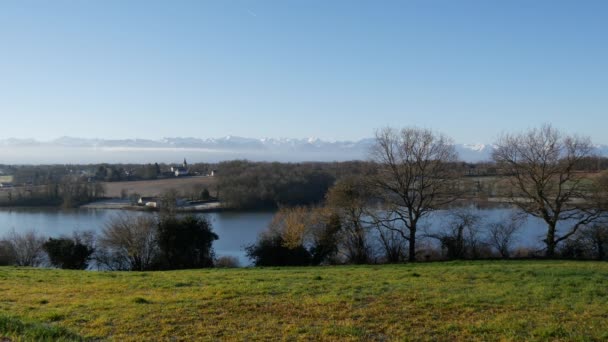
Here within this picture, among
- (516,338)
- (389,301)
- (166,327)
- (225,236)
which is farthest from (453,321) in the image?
(225,236)

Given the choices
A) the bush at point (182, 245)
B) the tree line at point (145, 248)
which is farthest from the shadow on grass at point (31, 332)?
the bush at point (182, 245)

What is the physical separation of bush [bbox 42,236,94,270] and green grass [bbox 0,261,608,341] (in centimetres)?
1463

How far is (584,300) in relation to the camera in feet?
25.1

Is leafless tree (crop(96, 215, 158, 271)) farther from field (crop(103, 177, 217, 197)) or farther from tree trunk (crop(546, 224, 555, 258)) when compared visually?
field (crop(103, 177, 217, 197))

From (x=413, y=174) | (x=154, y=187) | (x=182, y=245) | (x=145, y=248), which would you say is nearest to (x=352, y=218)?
(x=413, y=174)

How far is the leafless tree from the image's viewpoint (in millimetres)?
24875

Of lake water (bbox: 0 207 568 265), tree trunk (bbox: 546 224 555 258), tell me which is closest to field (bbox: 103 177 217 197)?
lake water (bbox: 0 207 568 265)

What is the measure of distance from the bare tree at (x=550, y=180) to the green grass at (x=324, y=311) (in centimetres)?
1426

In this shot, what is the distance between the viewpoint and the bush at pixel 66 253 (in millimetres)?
23688

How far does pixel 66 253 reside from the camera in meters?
23.7

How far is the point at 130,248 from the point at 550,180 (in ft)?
70.9

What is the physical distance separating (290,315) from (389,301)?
1.79m

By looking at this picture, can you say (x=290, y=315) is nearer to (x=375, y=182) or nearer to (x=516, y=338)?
(x=516, y=338)

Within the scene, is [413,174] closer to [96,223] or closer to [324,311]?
[324,311]
